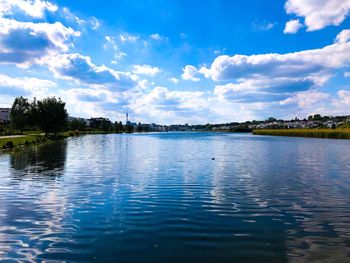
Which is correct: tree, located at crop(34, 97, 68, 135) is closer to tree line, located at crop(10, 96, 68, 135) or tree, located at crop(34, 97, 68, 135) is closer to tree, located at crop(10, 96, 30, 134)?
tree line, located at crop(10, 96, 68, 135)

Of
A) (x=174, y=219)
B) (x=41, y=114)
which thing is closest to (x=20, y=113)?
(x=41, y=114)

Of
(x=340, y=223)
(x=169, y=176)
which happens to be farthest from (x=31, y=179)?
(x=340, y=223)

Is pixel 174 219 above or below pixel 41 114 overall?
below

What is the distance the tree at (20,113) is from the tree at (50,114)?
6.93 metres

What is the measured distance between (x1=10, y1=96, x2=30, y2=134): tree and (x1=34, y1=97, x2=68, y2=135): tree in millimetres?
6927

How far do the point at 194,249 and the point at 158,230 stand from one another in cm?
260

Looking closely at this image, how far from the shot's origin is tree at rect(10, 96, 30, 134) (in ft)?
375

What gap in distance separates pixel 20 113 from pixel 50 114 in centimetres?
1842

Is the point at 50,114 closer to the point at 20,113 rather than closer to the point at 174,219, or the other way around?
the point at 20,113

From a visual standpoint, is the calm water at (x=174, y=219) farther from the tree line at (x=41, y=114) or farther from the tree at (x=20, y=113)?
the tree at (x=20, y=113)

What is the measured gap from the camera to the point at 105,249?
11.2 meters

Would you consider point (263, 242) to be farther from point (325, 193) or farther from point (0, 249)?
point (325, 193)

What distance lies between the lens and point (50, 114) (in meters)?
107

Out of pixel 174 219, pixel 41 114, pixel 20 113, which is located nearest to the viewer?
pixel 174 219
